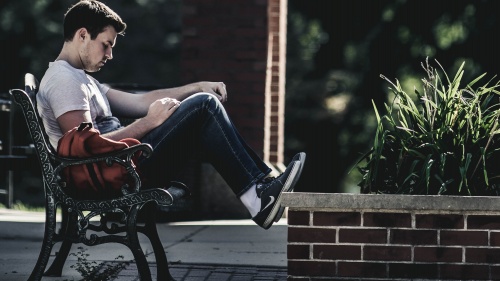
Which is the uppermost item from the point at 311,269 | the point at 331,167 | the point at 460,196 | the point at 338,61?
the point at 460,196

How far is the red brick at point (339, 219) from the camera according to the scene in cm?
461

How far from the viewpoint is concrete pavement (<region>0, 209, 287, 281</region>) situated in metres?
5.68

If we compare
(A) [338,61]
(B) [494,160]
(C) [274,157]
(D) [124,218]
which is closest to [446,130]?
(B) [494,160]

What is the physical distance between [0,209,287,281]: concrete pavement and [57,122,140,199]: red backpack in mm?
688

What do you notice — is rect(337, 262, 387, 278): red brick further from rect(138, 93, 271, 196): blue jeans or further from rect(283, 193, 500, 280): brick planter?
rect(138, 93, 271, 196): blue jeans

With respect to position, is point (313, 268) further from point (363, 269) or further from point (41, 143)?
point (41, 143)

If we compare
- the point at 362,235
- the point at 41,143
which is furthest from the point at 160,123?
the point at 362,235

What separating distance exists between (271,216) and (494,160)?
1.06 meters

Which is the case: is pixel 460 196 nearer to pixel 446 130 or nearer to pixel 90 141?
pixel 446 130

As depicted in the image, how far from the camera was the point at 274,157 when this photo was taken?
1039 cm

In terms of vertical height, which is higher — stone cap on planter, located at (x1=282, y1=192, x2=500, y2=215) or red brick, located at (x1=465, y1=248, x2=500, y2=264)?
stone cap on planter, located at (x1=282, y1=192, x2=500, y2=215)

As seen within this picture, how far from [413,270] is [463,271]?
0.69 ft

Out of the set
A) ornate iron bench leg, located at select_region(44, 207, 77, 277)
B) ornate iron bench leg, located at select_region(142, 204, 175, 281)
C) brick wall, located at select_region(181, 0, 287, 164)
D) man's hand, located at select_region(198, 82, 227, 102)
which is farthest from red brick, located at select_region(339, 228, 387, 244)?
brick wall, located at select_region(181, 0, 287, 164)

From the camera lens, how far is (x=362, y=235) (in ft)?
15.2
